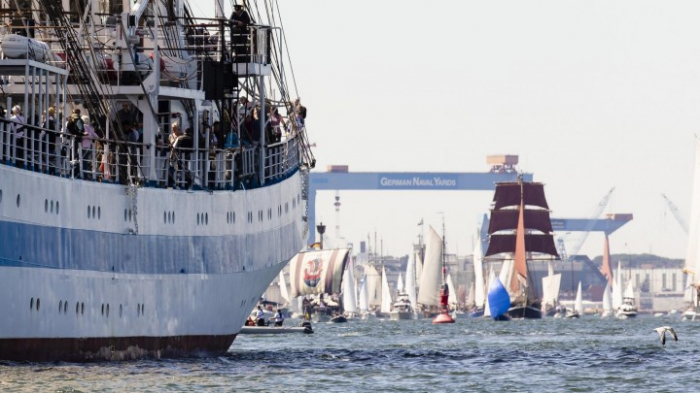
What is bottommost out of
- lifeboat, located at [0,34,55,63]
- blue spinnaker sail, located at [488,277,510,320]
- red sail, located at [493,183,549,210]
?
blue spinnaker sail, located at [488,277,510,320]

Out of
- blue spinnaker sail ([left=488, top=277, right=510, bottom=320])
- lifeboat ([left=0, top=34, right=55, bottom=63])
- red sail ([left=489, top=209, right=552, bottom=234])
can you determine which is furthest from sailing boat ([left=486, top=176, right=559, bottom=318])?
lifeboat ([left=0, top=34, right=55, bottom=63])

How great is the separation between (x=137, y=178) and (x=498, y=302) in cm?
11587

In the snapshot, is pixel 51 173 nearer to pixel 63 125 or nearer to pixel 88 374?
pixel 63 125

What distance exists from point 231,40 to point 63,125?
11690 millimetres

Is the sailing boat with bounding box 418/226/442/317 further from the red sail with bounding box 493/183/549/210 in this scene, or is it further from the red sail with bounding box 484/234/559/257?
the red sail with bounding box 493/183/549/210

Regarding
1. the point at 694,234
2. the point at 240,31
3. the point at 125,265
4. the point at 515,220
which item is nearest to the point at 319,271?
the point at 515,220

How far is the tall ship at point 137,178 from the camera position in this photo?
41.2 meters

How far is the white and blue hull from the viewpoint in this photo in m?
40.2

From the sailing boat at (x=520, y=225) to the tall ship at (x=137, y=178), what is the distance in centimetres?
12446

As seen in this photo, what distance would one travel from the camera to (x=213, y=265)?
166ft

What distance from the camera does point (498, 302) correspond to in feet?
525

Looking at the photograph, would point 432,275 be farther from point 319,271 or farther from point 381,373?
point 381,373

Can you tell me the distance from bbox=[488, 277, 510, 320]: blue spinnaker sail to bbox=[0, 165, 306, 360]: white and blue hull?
340ft

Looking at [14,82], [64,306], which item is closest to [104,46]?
[14,82]
